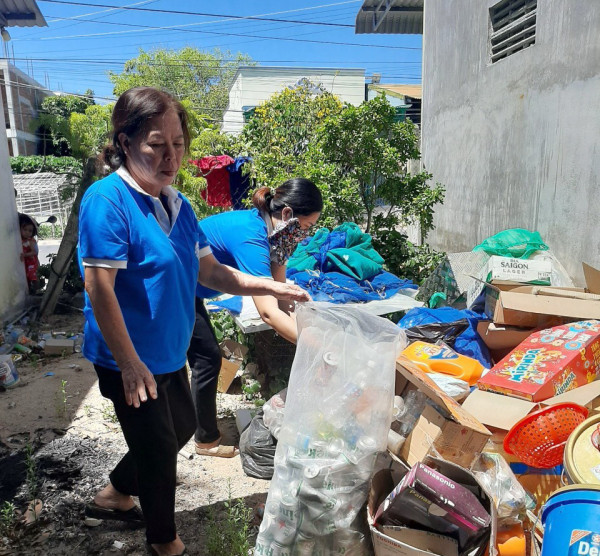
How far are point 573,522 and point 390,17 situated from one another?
1037 centimetres

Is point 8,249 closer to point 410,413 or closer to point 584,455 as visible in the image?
point 410,413

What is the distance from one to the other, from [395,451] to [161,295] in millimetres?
1147

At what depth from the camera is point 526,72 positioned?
4.83 m

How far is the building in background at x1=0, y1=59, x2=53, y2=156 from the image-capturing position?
2544 cm

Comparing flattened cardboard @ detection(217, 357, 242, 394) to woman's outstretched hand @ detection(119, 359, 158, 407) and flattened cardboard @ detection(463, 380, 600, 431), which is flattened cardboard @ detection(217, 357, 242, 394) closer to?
flattened cardboard @ detection(463, 380, 600, 431)

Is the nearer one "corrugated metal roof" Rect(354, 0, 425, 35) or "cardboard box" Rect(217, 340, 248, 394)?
"cardboard box" Rect(217, 340, 248, 394)

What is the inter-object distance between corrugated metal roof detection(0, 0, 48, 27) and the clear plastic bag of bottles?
27.9 ft

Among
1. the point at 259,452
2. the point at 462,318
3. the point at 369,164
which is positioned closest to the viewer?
the point at 259,452

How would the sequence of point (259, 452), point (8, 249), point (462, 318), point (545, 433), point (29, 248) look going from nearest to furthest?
1. point (545, 433)
2. point (259, 452)
3. point (462, 318)
4. point (8, 249)
5. point (29, 248)

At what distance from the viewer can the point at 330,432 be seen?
1.80 metres

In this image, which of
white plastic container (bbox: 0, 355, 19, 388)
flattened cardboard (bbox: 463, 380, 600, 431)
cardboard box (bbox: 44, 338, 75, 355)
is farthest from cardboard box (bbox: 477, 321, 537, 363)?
cardboard box (bbox: 44, 338, 75, 355)

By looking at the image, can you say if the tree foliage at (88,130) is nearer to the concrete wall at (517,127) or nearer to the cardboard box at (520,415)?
the concrete wall at (517,127)

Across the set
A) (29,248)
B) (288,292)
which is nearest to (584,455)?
(288,292)

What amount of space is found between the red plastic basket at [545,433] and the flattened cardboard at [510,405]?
21 centimetres
